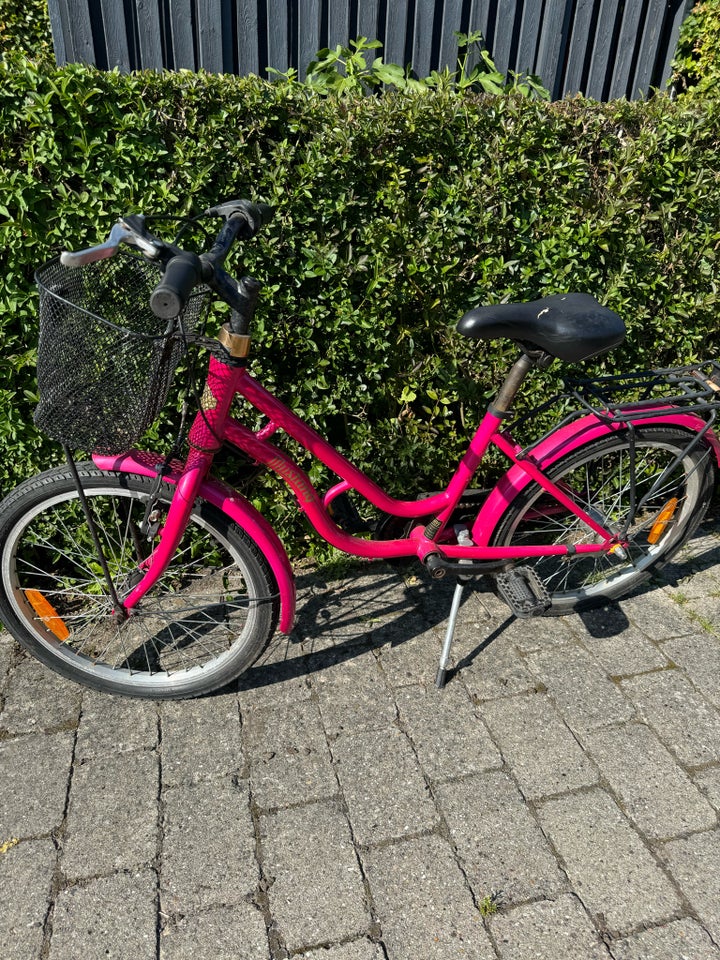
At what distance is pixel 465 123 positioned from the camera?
9.19 feet

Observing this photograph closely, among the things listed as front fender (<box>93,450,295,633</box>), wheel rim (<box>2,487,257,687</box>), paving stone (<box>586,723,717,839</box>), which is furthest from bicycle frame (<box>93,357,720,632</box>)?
paving stone (<box>586,723,717,839</box>)

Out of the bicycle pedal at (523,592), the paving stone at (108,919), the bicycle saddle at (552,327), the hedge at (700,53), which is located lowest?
the paving stone at (108,919)

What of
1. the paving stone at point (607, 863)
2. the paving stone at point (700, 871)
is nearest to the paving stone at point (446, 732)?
the paving stone at point (607, 863)

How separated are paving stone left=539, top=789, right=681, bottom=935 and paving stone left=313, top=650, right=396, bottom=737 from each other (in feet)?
2.18

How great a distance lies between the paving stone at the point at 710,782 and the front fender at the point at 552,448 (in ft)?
3.55

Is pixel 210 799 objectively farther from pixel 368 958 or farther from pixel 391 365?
pixel 391 365

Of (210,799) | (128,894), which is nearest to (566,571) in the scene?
(210,799)

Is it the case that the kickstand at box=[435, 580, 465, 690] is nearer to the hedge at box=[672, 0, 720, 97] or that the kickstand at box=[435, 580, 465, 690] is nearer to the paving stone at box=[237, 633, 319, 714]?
the paving stone at box=[237, 633, 319, 714]

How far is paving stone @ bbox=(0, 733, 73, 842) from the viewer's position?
2303 millimetres

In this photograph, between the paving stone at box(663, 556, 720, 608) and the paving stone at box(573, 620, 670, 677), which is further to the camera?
the paving stone at box(663, 556, 720, 608)

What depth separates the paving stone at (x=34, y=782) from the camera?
230cm

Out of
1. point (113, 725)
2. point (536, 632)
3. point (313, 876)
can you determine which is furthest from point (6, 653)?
point (536, 632)

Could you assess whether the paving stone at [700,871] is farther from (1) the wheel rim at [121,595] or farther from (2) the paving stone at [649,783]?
(1) the wheel rim at [121,595]

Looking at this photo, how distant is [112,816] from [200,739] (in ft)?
1.24
